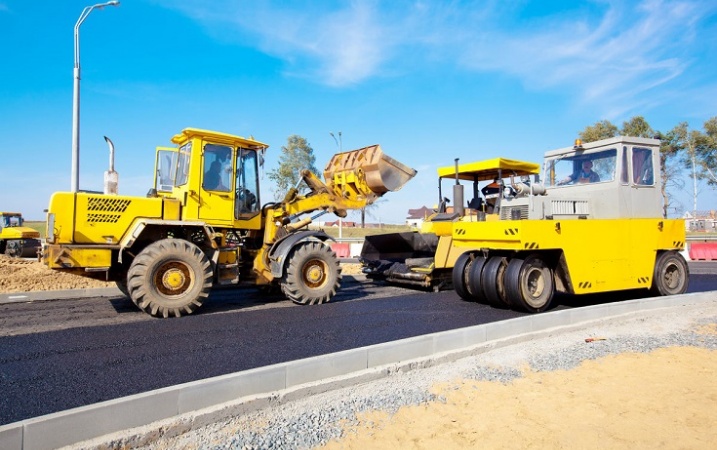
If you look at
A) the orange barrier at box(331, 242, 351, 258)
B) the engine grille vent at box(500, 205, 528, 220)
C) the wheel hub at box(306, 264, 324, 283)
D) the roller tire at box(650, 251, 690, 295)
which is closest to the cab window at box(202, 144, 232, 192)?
the wheel hub at box(306, 264, 324, 283)

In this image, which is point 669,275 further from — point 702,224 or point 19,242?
point 702,224

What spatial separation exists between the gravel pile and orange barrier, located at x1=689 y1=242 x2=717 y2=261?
13.8 meters

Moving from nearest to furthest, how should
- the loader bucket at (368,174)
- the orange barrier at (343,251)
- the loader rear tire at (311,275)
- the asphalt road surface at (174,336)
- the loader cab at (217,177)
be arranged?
1. the asphalt road surface at (174,336)
2. the loader cab at (217,177)
3. the loader rear tire at (311,275)
4. the loader bucket at (368,174)
5. the orange barrier at (343,251)

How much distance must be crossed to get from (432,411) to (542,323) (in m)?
2.85

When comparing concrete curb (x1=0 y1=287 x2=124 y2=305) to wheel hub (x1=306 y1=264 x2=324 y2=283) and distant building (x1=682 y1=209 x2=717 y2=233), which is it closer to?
wheel hub (x1=306 y1=264 x2=324 y2=283)

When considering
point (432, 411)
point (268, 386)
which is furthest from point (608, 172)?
point (268, 386)

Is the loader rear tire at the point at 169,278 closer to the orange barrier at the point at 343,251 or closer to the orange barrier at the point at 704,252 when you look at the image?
the orange barrier at the point at 343,251

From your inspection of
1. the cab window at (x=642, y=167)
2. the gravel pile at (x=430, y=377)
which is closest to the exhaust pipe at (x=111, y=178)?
the gravel pile at (x=430, y=377)

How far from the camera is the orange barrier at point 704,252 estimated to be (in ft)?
61.7

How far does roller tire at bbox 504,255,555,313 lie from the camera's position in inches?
289

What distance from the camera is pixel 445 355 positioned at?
16.3ft

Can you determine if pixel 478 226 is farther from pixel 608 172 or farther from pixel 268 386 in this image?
pixel 268 386

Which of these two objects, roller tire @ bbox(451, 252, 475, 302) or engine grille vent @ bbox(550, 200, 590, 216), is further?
roller tire @ bbox(451, 252, 475, 302)

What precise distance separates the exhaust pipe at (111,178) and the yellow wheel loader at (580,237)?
5.54 m
